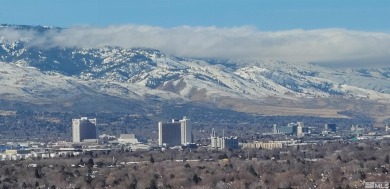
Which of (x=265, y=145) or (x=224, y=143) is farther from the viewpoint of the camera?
(x=265, y=145)

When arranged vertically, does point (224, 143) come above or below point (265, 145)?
above

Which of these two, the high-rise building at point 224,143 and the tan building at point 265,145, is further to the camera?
the high-rise building at point 224,143

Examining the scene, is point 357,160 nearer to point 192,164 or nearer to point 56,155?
point 192,164

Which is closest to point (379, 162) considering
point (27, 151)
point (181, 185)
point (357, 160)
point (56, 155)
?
point (357, 160)

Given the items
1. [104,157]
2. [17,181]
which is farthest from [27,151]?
[17,181]

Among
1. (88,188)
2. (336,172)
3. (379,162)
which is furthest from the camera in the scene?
(379,162)

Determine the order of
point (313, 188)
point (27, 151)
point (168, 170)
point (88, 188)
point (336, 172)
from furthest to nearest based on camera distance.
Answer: point (27, 151) < point (168, 170) < point (336, 172) < point (88, 188) < point (313, 188)

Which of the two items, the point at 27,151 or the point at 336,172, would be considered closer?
the point at 336,172

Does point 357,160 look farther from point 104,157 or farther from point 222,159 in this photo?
point 104,157

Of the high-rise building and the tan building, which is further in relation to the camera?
the high-rise building
